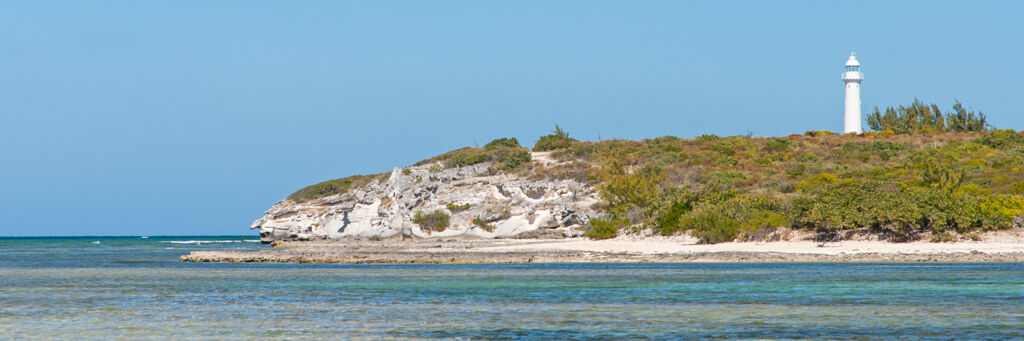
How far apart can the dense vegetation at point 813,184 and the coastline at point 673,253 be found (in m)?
1.18

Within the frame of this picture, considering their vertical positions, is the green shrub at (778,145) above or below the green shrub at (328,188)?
above

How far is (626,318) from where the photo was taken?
2244cm

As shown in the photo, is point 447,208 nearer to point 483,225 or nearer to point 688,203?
point 483,225

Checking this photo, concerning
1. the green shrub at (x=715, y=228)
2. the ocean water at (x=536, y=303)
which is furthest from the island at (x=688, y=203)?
the ocean water at (x=536, y=303)

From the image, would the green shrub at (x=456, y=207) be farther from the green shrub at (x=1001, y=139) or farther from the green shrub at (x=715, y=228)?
the green shrub at (x=1001, y=139)

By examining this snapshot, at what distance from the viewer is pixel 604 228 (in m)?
59.2

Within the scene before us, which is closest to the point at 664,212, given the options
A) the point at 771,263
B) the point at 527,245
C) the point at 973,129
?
the point at 527,245

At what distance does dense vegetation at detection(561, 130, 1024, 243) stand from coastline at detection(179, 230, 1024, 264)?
1.18 m

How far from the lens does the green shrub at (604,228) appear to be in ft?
193

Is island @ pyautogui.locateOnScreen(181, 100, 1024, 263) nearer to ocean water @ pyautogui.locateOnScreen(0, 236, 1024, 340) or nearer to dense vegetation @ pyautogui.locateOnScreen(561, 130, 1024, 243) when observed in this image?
dense vegetation @ pyautogui.locateOnScreen(561, 130, 1024, 243)

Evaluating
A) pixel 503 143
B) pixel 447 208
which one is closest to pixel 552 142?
pixel 503 143

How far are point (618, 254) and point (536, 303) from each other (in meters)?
21.8

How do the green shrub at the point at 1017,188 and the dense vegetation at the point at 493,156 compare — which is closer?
the green shrub at the point at 1017,188

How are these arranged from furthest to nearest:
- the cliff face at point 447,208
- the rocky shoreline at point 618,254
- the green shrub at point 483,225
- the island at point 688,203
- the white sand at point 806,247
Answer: the green shrub at point 483,225
the cliff face at point 447,208
the island at point 688,203
the white sand at point 806,247
the rocky shoreline at point 618,254
